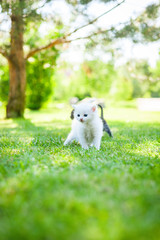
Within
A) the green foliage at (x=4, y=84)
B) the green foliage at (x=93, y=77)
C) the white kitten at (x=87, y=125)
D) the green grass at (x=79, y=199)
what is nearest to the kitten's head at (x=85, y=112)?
the white kitten at (x=87, y=125)

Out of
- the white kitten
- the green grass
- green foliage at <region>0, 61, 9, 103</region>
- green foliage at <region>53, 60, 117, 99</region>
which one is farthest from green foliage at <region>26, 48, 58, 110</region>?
the green grass

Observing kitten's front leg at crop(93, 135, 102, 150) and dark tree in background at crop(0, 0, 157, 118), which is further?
dark tree in background at crop(0, 0, 157, 118)

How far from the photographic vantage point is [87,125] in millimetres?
3363

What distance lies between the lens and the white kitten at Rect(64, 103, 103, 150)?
322cm

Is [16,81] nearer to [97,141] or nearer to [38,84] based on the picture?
[97,141]

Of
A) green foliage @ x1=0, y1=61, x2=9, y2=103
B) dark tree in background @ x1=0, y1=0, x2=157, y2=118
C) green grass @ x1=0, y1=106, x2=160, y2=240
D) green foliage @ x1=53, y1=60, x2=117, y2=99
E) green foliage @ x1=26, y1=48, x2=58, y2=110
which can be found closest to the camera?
green grass @ x1=0, y1=106, x2=160, y2=240

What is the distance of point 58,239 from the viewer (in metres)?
1.16

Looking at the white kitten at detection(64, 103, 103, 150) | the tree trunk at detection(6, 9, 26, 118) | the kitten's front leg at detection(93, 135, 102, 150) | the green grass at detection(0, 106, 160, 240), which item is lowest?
the green grass at detection(0, 106, 160, 240)

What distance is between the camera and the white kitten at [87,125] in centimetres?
322

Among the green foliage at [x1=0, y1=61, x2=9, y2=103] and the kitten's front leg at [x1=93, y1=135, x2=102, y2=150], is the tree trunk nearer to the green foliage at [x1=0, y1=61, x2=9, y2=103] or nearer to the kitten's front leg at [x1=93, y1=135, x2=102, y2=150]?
the kitten's front leg at [x1=93, y1=135, x2=102, y2=150]

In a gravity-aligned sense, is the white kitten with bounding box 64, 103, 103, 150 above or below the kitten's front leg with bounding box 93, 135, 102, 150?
above

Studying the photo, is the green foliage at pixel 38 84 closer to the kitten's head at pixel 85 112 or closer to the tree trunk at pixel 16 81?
the tree trunk at pixel 16 81

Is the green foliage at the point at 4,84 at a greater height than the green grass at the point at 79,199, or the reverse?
the green foliage at the point at 4,84

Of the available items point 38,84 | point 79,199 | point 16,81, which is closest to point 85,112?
→ point 79,199
